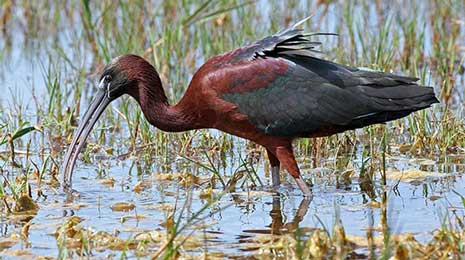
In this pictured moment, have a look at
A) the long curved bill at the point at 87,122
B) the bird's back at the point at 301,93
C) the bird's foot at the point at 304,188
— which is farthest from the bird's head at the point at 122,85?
the bird's foot at the point at 304,188

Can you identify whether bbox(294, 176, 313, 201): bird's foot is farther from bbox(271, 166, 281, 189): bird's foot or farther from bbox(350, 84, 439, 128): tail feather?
bbox(350, 84, 439, 128): tail feather

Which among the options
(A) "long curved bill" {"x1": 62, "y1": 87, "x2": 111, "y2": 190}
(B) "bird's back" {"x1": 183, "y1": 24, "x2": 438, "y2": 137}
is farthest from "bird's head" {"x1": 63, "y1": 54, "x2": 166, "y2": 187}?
(B) "bird's back" {"x1": 183, "y1": 24, "x2": 438, "y2": 137}

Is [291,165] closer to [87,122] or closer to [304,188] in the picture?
[304,188]

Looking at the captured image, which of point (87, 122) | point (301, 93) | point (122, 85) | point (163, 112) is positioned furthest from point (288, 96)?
point (87, 122)

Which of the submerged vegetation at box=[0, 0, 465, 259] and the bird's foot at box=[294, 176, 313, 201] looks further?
the bird's foot at box=[294, 176, 313, 201]

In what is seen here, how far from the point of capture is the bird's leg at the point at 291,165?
7262 millimetres

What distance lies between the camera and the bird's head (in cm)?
755

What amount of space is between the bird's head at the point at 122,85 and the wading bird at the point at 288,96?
0.28 metres

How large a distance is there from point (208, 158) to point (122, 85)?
0.78 metres

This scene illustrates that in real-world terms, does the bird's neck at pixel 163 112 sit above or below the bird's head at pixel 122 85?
below

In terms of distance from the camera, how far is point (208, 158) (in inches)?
289

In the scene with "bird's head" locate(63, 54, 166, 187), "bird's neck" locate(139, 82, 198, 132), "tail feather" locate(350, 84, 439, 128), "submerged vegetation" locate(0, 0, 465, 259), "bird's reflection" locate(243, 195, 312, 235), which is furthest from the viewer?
"bird's head" locate(63, 54, 166, 187)

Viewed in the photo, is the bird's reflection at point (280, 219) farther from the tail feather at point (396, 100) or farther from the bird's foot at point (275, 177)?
the tail feather at point (396, 100)

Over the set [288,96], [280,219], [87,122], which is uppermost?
[288,96]
